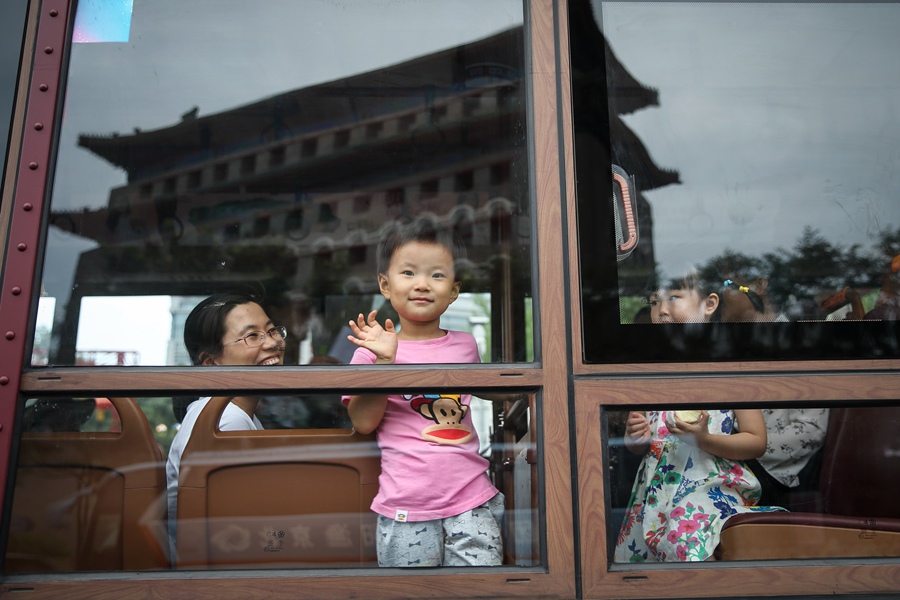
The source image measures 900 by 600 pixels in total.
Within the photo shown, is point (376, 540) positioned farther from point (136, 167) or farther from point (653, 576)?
point (136, 167)

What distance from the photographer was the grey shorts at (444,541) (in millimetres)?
1757

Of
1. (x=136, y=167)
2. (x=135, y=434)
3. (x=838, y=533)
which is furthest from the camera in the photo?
(x=136, y=167)

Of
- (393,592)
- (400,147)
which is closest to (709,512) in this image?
(393,592)

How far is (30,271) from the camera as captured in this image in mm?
1597

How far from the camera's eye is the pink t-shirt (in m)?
1.81

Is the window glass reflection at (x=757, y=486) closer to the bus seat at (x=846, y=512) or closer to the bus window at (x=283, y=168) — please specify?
the bus seat at (x=846, y=512)

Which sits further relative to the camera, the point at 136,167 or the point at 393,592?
the point at 136,167

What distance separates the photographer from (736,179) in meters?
1.79

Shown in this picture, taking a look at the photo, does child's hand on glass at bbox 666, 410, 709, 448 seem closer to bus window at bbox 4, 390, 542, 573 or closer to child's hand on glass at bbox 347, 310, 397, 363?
bus window at bbox 4, 390, 542, 573

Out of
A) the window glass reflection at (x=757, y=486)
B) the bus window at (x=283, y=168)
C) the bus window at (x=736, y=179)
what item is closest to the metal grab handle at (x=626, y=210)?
the bus window at (x=736, y=179)

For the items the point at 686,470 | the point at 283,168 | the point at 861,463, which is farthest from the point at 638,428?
the point at 283,168

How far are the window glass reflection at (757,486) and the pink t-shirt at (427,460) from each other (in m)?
0.36

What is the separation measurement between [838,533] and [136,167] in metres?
2.33

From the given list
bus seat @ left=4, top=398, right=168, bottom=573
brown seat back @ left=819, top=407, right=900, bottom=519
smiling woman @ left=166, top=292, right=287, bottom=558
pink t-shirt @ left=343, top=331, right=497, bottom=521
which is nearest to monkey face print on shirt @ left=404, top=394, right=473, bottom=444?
pink t-shirt @ left=343, top=331, right=497, bottom=521
